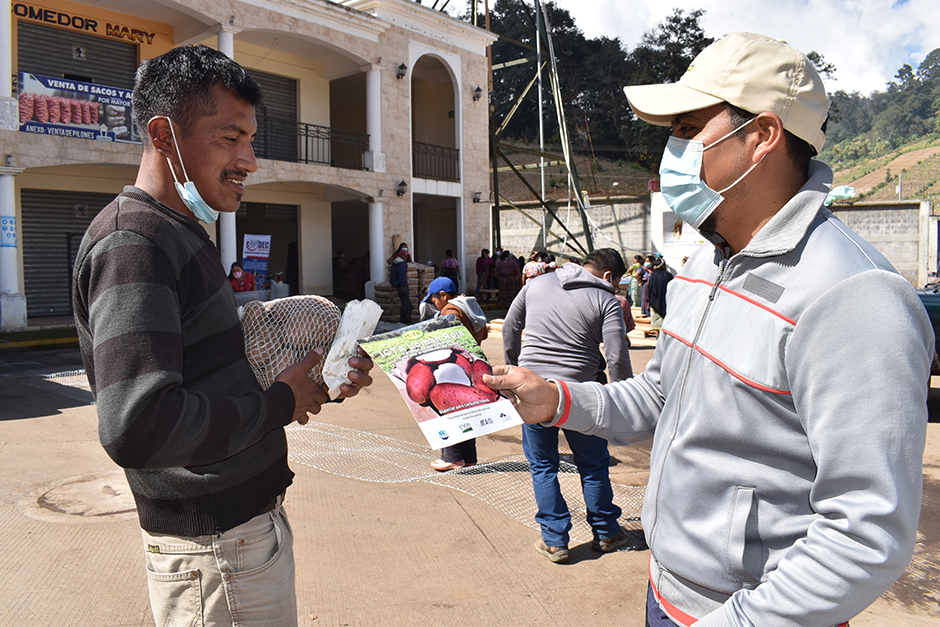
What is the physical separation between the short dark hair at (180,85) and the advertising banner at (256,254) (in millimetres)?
13971

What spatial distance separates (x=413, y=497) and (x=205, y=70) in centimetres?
370

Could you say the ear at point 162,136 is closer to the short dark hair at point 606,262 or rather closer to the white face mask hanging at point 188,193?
the white face mask hanging at point 188,193

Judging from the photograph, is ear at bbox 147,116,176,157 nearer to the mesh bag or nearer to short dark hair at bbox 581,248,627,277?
the mesh bag

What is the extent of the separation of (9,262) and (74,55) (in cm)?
510

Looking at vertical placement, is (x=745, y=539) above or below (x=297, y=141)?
below

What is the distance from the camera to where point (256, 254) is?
1536 cm

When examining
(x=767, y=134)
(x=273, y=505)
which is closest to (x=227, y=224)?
(x=273, y=505)

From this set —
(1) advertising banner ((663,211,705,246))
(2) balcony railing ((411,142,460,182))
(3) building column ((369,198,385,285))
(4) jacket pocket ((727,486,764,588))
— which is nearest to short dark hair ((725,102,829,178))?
(4) jacket pocket ((727,486,764,588))

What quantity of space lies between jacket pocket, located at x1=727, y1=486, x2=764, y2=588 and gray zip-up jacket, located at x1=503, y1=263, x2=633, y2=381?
304cm

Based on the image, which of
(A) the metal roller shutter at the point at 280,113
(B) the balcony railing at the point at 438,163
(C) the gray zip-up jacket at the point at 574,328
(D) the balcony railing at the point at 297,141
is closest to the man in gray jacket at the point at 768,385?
(C) the gray zip-up jacket at the point at 574,328

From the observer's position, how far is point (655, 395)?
1.96 m

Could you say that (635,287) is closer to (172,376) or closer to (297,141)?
(297,141)

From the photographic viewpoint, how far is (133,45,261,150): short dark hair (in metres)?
1.73

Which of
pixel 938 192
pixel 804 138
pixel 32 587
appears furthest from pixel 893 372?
pixel 938 192
